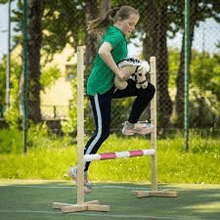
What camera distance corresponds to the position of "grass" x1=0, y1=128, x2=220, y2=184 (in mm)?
9703

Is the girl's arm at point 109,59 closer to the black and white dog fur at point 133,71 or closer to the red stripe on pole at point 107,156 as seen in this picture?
the black and white dog fur at point 133,71

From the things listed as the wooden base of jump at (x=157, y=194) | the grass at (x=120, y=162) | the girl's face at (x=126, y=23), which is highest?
the girl's face at (x=126, y=23)

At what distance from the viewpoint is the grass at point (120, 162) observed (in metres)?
9.70

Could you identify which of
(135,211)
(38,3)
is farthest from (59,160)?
(38,3)

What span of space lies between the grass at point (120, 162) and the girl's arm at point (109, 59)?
2.69m

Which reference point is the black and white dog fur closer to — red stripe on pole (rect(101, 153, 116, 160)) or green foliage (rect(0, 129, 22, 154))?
red stripe on pole (rect(101, 153, 116, 160))

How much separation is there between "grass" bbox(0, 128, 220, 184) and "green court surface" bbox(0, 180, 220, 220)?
0.52 metres

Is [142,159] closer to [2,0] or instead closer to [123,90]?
[123,90]

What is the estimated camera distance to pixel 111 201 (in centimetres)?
755

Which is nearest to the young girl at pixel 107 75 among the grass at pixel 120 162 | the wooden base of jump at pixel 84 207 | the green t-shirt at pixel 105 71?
the green t-shirt at pixel 105 71

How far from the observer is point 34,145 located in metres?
13.5

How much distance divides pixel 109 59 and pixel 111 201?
147cm

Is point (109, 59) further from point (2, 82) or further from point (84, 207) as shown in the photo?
point (2, 82)

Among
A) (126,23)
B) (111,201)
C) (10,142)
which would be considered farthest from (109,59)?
(10,142)
